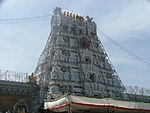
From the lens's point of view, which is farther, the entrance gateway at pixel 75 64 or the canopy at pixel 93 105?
the entrance gateway at pixel 75 64

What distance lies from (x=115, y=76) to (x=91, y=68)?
599 centimetres

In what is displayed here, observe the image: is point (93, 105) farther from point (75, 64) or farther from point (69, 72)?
point (75, 64)

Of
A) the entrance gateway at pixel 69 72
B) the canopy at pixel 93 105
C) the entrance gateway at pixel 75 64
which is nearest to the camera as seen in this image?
the canopy at pixel 93 105

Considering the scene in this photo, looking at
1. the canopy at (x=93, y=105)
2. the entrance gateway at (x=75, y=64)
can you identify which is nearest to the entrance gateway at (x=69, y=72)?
the entrance gateway at (x=75, y=64)

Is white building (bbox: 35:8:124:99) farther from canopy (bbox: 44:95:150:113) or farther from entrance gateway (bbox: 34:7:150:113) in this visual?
canopy (bbox: 44:95:150:113)

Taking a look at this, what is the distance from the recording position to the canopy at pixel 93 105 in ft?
55.0

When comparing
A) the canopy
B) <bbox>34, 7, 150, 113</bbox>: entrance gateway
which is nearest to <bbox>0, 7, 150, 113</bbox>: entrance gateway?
<bbox>34, 7, 150, 113</bbox>: entrance gateway

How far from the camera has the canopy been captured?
55.0 ft

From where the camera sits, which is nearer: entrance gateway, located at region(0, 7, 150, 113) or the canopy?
the canopy

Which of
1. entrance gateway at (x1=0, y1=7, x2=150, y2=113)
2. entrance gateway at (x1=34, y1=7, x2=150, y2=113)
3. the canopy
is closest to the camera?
the canopy

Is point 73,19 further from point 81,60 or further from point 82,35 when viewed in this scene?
point 81,60

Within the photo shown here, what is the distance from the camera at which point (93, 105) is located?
56.5 ft

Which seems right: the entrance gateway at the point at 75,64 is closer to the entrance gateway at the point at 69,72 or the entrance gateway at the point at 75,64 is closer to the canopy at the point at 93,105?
the entrance gateway at the point at 69,72

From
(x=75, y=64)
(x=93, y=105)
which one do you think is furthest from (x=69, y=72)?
(x=93, y=105)
